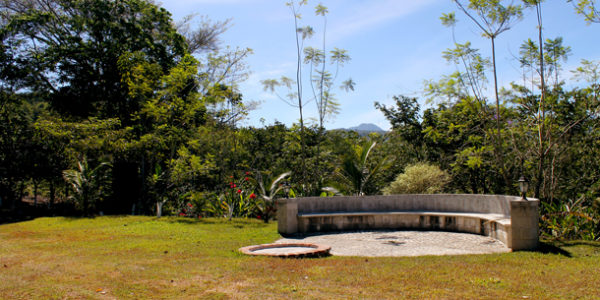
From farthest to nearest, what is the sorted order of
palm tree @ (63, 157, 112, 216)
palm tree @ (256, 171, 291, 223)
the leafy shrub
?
palm tree @ (63, 157, 112, 216) < palm tree @ (256, 171, 291, 223) < the leafy shrub

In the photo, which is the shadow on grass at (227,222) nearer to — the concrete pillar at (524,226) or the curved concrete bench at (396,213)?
the curved concrete bench at (396,213)

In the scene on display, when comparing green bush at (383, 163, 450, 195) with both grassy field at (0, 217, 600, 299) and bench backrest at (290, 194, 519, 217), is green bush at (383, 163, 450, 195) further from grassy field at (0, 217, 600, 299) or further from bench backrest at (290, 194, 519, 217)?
grassy field at (0, 217, 600, 299)

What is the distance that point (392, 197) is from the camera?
11.1 m

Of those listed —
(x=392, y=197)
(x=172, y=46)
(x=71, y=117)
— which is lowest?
(x=392, y=197)

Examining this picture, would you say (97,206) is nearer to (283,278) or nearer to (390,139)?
(390,139)

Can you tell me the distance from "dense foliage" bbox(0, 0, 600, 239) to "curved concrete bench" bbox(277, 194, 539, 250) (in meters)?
0.74

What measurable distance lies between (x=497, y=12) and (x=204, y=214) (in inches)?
375

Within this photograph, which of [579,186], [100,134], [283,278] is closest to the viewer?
[283,278]

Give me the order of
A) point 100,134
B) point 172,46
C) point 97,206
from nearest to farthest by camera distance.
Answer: point 100,134, point 97,206, point 172,46

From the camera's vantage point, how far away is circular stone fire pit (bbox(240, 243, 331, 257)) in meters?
6.80

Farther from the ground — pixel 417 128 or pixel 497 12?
pixel 497 12

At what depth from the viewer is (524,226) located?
712cm

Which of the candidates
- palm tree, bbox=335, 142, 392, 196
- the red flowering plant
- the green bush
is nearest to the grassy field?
the red flowering plant

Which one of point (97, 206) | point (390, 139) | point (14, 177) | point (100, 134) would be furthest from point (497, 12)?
point (14, 177)
